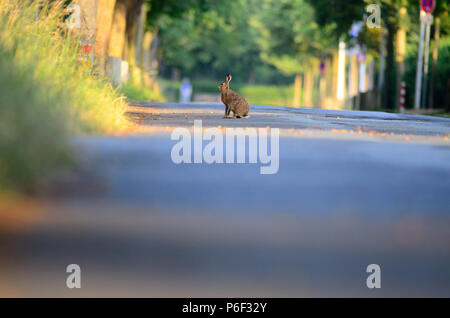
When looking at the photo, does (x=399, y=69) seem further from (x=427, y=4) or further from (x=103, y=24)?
(x=103, y=24)

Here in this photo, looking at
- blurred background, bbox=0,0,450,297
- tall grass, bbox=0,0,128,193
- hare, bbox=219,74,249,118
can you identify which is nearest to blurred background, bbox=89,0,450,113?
hare, bbox=219,74,249,118

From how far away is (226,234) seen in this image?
5484 millimetres

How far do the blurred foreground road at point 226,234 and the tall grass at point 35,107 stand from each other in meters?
0.25

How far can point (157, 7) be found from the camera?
37.2m

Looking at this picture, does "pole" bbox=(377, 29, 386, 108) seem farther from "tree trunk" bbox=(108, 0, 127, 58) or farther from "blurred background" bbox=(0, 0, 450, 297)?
"blurred background" bbox=(0, 0, 450, 297)

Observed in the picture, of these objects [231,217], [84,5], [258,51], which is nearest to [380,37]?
[84,5]

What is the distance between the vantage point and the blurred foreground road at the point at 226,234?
17.5ft

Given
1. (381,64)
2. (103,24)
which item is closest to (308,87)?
(381,64)

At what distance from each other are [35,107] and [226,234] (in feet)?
6.44

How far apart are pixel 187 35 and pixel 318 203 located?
5602cm

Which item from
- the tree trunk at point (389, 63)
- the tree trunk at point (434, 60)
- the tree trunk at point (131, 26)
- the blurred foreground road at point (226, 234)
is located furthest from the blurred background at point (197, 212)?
the tree trunk at point (389, 63)

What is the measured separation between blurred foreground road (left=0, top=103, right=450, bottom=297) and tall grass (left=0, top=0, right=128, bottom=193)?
0.25 m

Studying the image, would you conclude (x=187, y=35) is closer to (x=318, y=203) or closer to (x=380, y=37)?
(x=380, y=37)

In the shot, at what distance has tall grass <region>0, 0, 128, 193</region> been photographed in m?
5.91
